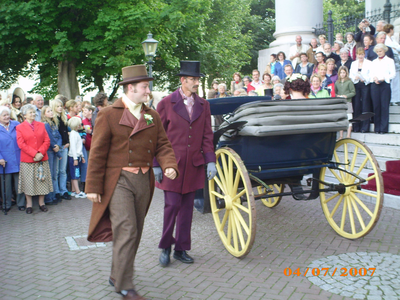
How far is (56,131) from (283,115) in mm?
5178

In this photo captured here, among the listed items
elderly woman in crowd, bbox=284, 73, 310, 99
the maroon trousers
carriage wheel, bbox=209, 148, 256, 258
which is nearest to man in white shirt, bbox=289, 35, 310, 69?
elderly woman in crowd, bbox=284, 73, 310, 99

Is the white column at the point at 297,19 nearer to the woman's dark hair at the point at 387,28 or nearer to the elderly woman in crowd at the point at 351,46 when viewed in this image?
the elderly woman in crowd at the point at 351,46

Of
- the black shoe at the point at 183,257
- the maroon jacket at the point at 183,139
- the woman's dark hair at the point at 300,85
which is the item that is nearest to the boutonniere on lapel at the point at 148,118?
the maroon jacket at the point at 183,139

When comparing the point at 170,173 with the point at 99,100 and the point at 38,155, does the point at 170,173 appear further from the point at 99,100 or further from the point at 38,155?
the point at 99,100

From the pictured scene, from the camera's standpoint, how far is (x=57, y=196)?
8211mm

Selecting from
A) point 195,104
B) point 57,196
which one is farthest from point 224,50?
point 195,104

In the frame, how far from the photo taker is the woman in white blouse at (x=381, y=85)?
896 centimetres

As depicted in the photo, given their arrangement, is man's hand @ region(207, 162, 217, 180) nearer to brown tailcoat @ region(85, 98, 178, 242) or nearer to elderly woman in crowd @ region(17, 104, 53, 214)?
brown tailcoat @ region(85, 98, 178, 242)

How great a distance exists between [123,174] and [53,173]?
195 inches

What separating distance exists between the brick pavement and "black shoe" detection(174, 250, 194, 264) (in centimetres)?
6

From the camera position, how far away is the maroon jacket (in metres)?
4.50

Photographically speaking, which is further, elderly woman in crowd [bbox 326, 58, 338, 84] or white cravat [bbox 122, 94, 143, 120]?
elderly woman in crowd [bbox 326, 58, 338, 84]

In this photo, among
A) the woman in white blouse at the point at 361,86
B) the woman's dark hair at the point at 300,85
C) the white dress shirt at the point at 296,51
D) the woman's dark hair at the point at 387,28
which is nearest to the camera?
the woman's dark hair at the point at 300,85

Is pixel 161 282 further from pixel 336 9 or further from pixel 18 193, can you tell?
pixel 336 9
